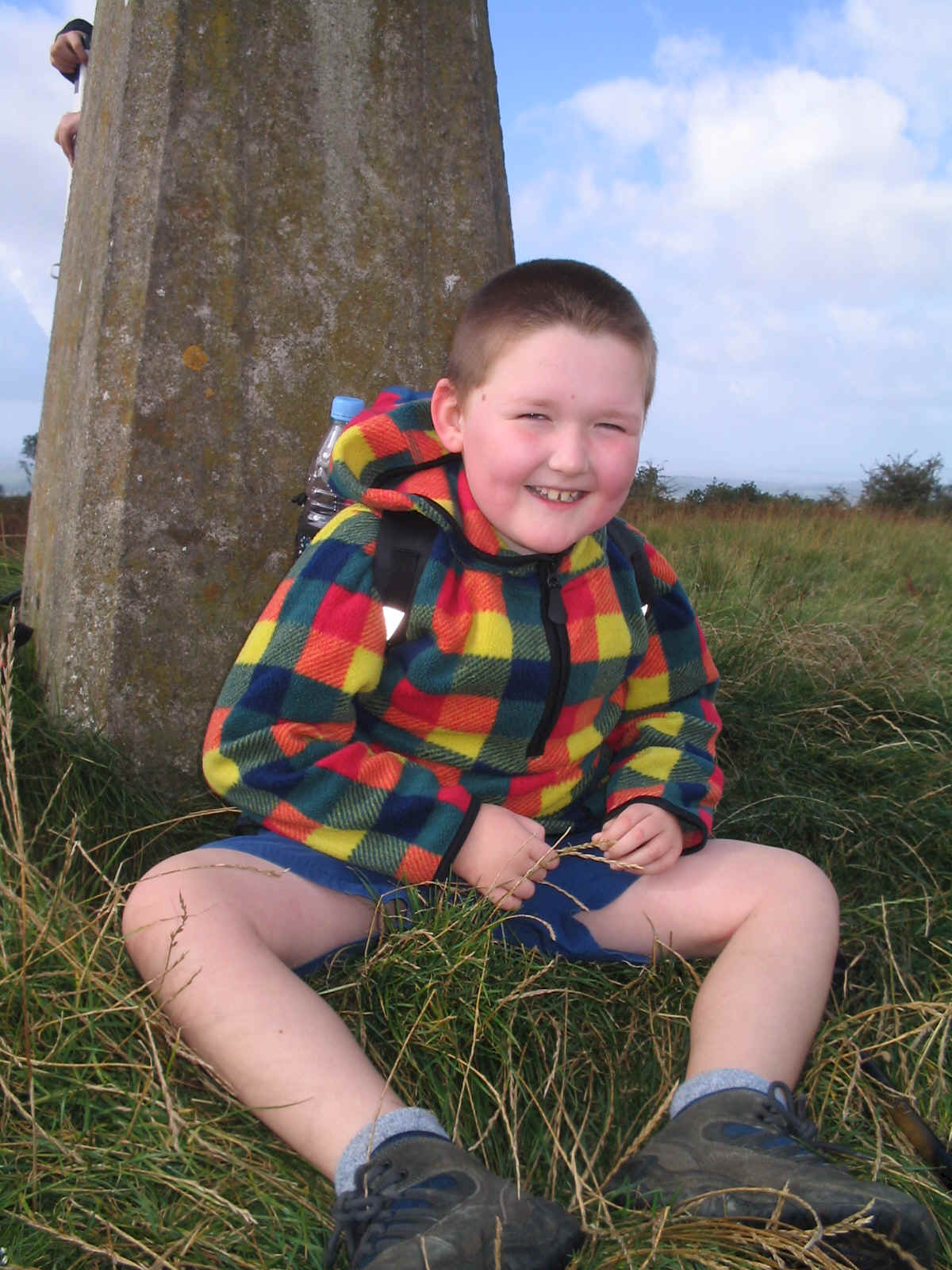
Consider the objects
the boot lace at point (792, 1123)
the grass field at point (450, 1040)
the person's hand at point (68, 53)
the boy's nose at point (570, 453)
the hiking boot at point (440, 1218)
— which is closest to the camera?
the hiking boot at point (440, 1218)

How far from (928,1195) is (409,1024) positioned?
0.80m

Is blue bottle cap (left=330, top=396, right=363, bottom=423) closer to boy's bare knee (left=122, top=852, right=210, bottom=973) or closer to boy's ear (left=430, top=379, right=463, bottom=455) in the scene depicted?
boy's ear (left=430, top=379, right=463, bottom=455)

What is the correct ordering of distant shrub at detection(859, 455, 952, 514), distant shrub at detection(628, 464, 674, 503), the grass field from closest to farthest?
the grass field < distant shrub at detection(628, 464, 674, 503) < distant shrub at detection(859, 455, 952, 514)

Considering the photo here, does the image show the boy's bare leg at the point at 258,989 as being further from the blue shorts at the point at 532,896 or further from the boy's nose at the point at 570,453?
the boy's nose at the point at 570,453

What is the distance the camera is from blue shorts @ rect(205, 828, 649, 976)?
1.87 metres

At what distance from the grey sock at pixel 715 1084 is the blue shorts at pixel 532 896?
1.07 ft

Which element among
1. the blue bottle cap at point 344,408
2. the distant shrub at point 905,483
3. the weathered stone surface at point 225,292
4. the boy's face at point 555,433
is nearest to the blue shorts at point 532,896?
the boy's face at point 555,433

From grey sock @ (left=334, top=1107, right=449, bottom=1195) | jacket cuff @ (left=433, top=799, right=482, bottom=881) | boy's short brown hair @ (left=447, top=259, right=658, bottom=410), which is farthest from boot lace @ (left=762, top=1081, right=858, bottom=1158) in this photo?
boy's short brown hair @ (left=447, top=259, right=658, bottom=410)

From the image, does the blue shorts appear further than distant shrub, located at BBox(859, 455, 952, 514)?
No

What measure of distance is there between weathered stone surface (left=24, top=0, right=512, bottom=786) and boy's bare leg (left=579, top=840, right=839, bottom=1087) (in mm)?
1140

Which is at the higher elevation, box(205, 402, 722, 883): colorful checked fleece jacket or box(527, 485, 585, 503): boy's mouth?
box(527, 485, 585, 503): boy's mouth

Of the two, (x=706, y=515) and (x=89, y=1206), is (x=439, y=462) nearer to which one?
Answer: (x=89, y=1206)

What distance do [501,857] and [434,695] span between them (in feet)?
0.99

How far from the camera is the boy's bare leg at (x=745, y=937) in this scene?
172 centimetres
